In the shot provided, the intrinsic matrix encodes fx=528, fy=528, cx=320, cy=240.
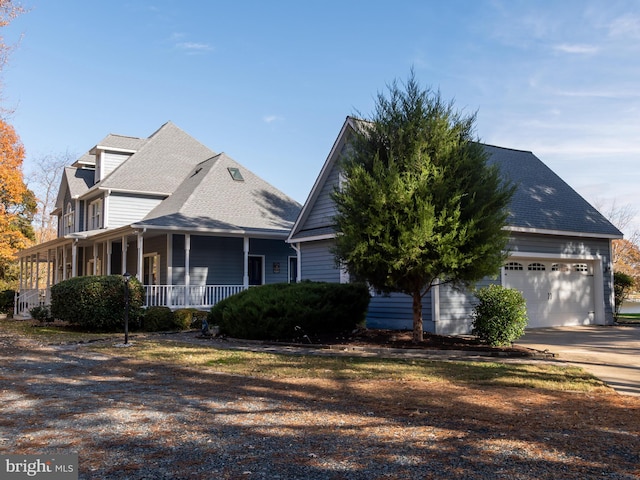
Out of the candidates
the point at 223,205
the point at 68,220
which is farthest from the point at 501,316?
the point at 68,220

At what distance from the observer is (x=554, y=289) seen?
708 inches

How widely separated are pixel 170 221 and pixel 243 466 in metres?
16.9

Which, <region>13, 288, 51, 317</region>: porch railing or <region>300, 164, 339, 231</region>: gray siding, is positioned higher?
<region>300, 164, 339, 231</region>: gray siding

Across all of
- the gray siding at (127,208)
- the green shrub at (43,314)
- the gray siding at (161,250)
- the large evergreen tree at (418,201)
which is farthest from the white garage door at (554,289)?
the green shrub at (43,314)

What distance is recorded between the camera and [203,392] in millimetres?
7375

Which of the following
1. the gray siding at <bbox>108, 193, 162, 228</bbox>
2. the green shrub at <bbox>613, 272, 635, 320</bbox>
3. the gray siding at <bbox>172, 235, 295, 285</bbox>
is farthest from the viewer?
the gray siding at <bbox>108, 193, 162, 228</bbox>

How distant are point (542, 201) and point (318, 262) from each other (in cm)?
823

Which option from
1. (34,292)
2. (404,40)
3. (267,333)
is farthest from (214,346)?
(34,292)

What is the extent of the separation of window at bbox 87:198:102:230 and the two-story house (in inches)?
2.1

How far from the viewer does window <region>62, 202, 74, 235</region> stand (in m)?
29.1

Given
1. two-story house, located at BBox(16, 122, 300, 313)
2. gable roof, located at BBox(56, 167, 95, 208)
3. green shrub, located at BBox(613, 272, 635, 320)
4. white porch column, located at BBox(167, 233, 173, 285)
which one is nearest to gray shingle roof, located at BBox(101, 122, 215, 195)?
two-story house, located at BBox(16, 122, 300, 313)

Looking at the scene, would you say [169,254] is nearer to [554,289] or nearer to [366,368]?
[366,368]

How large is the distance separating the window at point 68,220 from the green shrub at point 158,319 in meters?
14.1

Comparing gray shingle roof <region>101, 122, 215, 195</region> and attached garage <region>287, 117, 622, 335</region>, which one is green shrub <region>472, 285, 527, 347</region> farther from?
gray shingle roof <region>101, 122, 215, 195</region>
